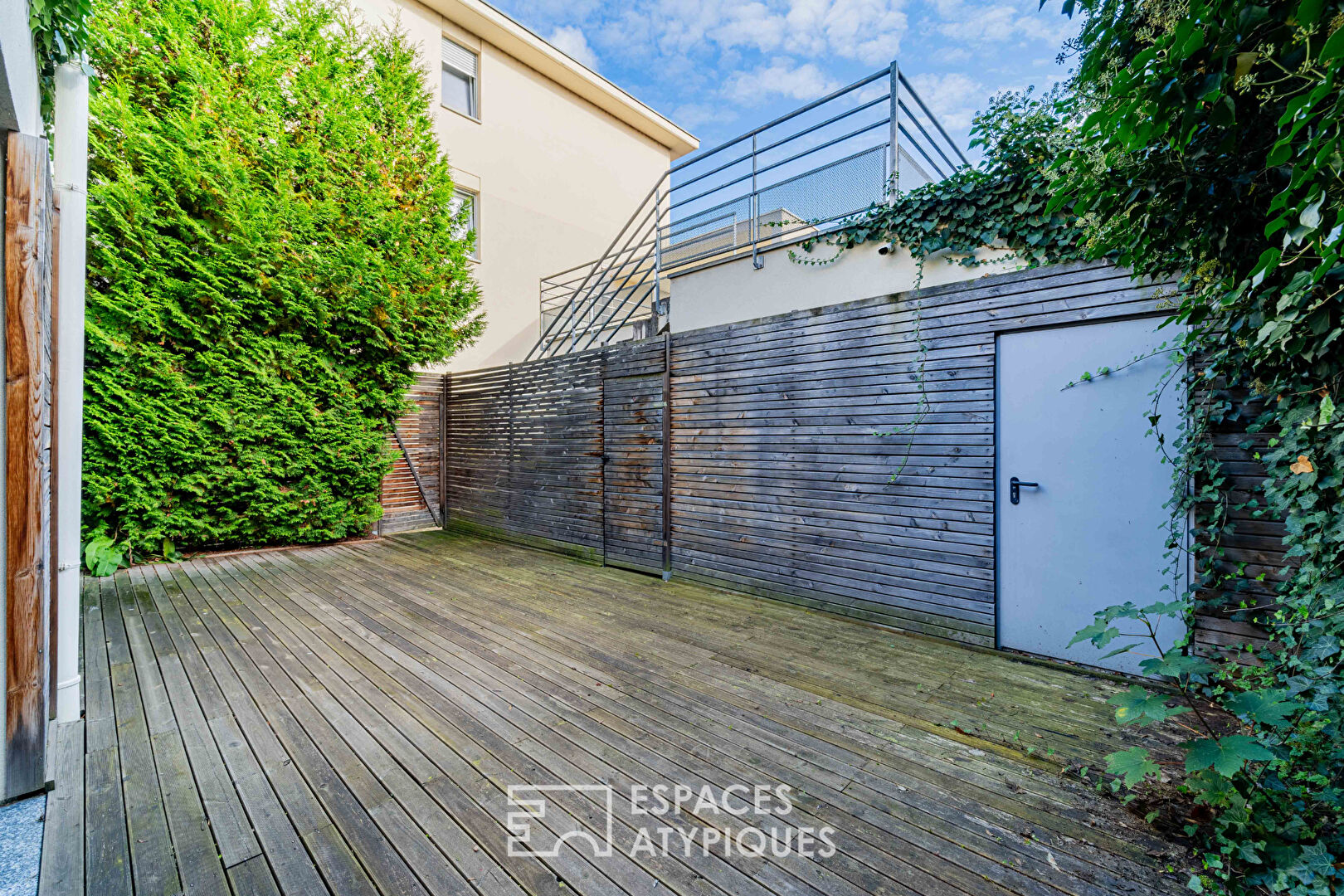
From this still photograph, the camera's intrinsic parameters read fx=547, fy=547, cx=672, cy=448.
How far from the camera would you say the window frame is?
8.28 metres

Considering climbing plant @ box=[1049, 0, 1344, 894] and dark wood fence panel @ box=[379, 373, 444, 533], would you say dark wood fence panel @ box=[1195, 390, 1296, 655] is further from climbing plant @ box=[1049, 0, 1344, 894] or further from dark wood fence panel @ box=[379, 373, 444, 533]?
dark wood fence panel @ box=[379, 373, 444, 533]

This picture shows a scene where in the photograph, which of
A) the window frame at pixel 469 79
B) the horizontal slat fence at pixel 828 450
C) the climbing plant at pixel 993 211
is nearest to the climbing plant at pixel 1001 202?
the climbing plant at pixel 993 211

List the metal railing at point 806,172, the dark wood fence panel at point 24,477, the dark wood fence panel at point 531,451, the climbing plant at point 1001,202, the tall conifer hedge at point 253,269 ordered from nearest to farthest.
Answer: the dark wood fence panel at point 24,477, the climbing plant at point 1001,202, the metal railing at point 806,172, the tall conifer hedge at point 253,269, the dark wood fence panel at point 531,451

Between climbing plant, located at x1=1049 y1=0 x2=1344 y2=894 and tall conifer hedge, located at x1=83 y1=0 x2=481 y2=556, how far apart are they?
652cm

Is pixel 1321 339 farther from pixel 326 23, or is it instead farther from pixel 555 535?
pixel 326 23

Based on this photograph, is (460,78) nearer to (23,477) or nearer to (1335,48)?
(23,477)

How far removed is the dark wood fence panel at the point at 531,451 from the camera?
564 centimetres

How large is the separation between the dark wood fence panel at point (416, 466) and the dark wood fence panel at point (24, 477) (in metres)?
5.10

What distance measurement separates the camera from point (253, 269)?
5418mm

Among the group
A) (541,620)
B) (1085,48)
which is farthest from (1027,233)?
(541,620)

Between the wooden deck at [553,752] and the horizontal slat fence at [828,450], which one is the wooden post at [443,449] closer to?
the horizontal slat fence at [828,450]

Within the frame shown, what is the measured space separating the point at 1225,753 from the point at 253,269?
7344 mm

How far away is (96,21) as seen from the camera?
4715 mm

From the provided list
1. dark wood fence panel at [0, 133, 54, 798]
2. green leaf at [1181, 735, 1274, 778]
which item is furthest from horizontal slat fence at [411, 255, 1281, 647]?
dark wood fence panel at [0, 133, 54, 798]
